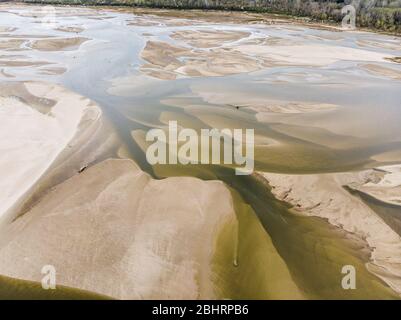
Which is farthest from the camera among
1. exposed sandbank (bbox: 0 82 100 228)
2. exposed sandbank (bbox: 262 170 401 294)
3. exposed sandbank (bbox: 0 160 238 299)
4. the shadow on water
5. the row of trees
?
the row of trees

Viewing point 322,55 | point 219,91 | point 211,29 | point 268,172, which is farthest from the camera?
point 211,29

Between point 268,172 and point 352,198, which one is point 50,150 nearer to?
point 268,172

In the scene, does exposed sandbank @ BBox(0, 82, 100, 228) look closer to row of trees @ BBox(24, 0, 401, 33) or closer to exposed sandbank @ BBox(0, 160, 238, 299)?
exposed sandbank @ BBox(0, 160, 238, 299)

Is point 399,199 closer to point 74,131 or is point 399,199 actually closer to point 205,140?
point 205,140

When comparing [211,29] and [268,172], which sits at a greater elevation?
[211,29]

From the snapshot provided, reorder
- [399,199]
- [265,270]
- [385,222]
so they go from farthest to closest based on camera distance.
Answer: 1. [399,199]
2. [385,222]
3. [265,270]

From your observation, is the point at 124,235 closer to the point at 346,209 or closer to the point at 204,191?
the point at 204,191

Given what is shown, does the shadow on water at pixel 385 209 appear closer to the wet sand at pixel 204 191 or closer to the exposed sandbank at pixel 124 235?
the wet sand at pixel 204 191

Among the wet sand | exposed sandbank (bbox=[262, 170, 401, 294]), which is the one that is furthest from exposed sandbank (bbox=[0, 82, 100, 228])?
exposed sandbank (bbox=[262, 170, 401, 294])

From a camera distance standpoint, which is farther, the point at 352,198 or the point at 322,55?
the point at 322,55

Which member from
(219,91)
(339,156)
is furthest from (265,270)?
(219,91)

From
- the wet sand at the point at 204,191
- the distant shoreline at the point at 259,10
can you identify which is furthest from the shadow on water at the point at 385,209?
the distant shoreline at the point at 259,10
